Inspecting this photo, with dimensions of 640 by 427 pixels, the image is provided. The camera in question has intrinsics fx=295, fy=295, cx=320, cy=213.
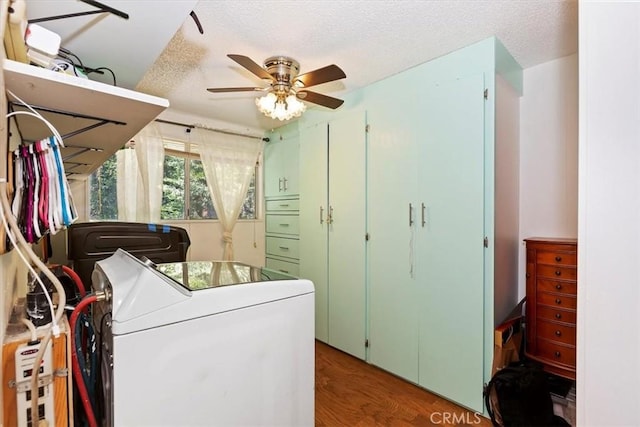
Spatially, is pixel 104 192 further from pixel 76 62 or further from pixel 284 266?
pixel 76 62

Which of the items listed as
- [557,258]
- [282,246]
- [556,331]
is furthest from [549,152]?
[282,246]

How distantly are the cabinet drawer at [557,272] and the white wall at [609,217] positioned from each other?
2.83ft

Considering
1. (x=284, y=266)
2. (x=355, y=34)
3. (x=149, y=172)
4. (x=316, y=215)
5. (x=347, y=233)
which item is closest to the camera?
(x=355, y=34)

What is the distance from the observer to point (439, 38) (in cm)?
184

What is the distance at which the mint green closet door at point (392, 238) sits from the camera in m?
2.20

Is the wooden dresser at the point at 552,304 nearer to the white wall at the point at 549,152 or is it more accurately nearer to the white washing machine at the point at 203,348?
the white wall at the point at 549,152

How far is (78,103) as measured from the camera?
2.64ft

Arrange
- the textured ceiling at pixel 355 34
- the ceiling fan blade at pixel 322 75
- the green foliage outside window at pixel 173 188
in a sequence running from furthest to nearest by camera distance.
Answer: the green foliage outside window at pixel 173 188
the ceiling fan blade at pixel 322 75
the textured ceiling at pixel 355 34

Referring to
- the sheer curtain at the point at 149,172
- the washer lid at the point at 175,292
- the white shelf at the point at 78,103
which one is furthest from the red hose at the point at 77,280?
the sheer curtain at the point at 149,172

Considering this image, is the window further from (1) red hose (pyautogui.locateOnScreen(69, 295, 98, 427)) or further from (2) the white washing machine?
(1) red hose (pyautogui.locateOnScreen(69, 295, 98, 427))

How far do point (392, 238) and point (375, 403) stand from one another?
115 cm

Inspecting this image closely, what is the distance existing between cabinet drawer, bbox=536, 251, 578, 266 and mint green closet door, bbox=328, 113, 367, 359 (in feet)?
4.00

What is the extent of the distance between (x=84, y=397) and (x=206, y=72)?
7.04 ft

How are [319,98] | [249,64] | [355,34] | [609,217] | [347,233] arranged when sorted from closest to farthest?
[609,217], [249,64], [355,34], [319,98], [347,233]
